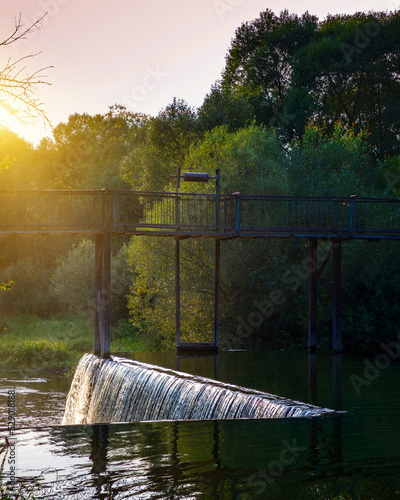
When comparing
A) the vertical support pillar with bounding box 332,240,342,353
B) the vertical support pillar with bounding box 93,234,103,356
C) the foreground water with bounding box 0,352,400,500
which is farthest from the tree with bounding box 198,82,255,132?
the foreground water with bounding box 0,352,400,500

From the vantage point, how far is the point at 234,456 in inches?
370

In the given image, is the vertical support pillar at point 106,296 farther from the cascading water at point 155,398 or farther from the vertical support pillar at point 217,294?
the vertical support pillar at point 217,294

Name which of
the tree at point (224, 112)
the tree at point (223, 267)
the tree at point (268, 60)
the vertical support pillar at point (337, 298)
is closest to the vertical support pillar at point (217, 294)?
the vertical support pillar at point (337, 298)

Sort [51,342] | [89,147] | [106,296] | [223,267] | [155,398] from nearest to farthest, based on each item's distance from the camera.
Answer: [155,398] < [106,296] < [223,267] < [51,342] < [89,147]

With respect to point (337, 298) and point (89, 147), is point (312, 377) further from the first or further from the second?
point (89, 147)

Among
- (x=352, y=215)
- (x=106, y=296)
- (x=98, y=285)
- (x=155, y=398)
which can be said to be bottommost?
(x=155, y=398)

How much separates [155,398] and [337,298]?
8.21 m

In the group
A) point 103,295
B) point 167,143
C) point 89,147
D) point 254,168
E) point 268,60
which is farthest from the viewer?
point 89,147

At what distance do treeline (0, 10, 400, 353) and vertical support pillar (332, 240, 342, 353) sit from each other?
3.06 meters

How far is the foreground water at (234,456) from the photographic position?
8.09 meters

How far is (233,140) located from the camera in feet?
97.9

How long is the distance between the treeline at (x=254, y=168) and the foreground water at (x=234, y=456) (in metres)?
3.83

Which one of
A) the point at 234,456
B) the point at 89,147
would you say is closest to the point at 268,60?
the point at 89,147

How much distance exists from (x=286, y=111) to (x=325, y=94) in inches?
113
